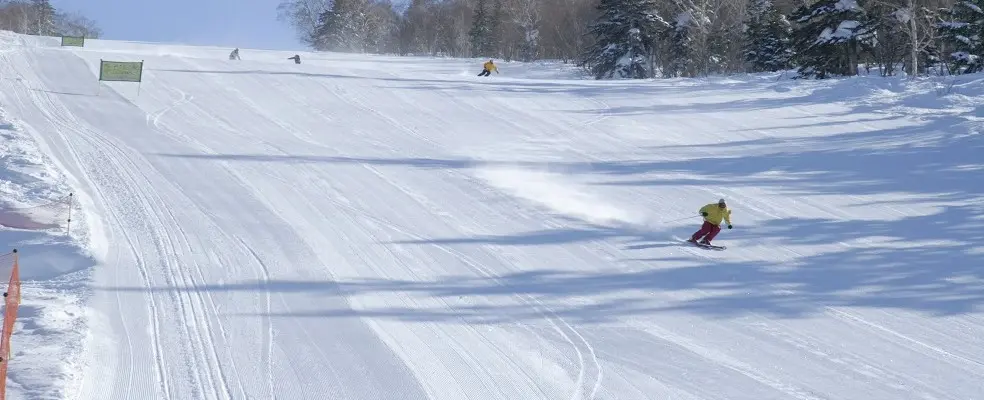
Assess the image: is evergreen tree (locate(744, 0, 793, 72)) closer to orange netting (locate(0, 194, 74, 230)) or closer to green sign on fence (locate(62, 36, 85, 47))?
green sign on fence (locate(62, 36, 85, 47))

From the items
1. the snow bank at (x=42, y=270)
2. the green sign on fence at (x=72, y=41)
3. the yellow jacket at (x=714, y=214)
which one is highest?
the green sign on fence at (x=72, y=41)

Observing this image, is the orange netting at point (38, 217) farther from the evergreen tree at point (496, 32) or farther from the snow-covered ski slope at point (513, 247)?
the evergreen tree at point (496, 32)

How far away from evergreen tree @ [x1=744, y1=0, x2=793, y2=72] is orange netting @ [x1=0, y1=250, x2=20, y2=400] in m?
36.8

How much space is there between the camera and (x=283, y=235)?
12.7 meters

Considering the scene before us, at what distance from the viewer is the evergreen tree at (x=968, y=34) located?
29.6m

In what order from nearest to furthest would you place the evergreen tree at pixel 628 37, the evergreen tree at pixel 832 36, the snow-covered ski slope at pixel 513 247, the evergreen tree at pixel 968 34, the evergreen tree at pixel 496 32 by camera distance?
the snow-covered ski slope at pixel 513 247 → the evergreen tree at pixel 968 34 → the evergreen tree at pixel 832 36 → the evergreen tree at pixel 628 37 → the evergreen tree at pixel 496 32

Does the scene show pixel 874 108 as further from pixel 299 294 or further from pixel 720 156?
pixel 299 294

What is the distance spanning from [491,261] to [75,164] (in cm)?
870

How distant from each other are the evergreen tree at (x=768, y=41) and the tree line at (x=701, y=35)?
2.7 inches

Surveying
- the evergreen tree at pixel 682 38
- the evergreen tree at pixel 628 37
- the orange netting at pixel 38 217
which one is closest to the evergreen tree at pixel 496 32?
the evergreen tree at pixel 682 38

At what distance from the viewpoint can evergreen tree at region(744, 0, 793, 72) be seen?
1695 inches

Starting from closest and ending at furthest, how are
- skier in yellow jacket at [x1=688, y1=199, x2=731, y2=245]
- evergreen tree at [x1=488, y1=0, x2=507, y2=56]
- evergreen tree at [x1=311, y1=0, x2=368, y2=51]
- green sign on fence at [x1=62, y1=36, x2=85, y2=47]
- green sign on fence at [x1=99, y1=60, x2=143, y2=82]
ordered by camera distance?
1. skier in yellow jacket at [x1=688, y1=199, x2=731, y2=245]
2. green sign on fence at [x1=99, y1=60, x2=143, y2=82]
3. green sign on fence at [x1=62, y1=36, x2=85, y2=47]
4. evergreen tree at [x1=488, y1=0, x2=507, y2=56]
5. evergreen tree at [x1=311, y1=0, x2=368, y2=51]

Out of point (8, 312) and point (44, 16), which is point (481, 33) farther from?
point (8, 312)

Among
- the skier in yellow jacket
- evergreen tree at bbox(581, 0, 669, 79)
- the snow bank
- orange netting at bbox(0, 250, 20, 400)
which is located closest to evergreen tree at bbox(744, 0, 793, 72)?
evergreen tree at bbox(581, 0, 669, 79)
